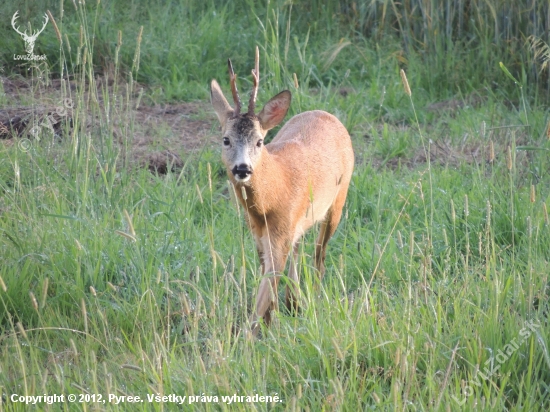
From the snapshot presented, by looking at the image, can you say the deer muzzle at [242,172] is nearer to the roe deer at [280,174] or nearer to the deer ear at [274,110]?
the roe deer at [280,174]

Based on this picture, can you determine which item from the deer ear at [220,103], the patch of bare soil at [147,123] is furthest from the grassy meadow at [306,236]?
the deer ear at [220,103]

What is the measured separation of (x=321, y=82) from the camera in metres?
8.27

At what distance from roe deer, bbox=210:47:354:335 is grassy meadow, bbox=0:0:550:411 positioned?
0.50 feet

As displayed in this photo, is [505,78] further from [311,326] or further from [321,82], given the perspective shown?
[311,326]

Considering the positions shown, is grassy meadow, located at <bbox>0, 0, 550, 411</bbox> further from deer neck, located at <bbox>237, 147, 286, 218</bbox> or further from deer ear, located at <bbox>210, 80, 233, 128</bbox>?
deer ear, located at <bbox>210, 80, 233, 128</bbox>

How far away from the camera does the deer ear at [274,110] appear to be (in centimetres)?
516

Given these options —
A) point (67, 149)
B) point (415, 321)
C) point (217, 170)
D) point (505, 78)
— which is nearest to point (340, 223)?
point (217, 170)

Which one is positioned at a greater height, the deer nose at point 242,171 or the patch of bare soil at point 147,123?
the deer nose at point 242,171

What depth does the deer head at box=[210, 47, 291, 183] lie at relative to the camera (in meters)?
4.75

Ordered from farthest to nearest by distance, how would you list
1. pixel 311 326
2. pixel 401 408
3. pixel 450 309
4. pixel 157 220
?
pixel 157 220
pixel 450 309
pixel 311 326
pixel 401 408

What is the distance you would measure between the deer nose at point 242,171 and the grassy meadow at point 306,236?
1.29 feet

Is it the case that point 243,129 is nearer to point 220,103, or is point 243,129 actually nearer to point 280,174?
point 220,103

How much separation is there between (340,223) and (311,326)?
2.46 meters

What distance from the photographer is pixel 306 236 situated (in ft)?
20.8
